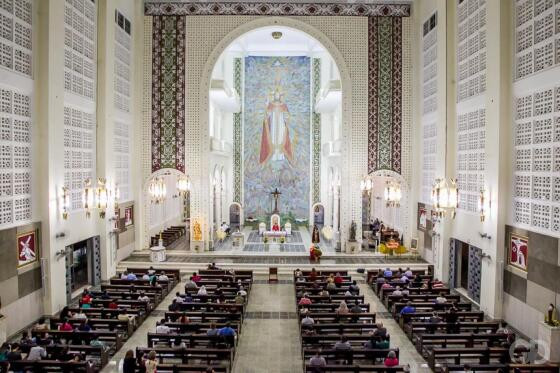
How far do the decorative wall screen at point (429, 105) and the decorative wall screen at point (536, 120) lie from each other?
731cm

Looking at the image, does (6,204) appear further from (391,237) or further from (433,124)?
(391,237)

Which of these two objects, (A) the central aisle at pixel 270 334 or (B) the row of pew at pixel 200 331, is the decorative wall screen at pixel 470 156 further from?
(B) the row of pew at pixel 200 331

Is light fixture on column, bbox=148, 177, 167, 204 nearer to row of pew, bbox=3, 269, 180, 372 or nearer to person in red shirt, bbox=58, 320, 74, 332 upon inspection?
row of pew, bbox=3, 269, 180, 372

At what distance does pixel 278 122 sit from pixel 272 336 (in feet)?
77.6

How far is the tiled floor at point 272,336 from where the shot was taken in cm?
1235

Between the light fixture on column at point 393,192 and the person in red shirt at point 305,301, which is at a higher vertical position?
the light fixture on column at point 393,192

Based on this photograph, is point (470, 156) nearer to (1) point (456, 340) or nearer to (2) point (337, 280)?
(2) point (337, 280)

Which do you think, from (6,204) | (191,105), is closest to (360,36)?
(191,105)

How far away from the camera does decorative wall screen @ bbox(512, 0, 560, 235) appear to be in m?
13.3

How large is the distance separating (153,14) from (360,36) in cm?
1095

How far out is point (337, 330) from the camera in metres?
13.9

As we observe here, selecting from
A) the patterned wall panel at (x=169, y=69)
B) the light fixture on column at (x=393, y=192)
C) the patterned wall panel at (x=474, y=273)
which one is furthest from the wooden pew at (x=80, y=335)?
the light fixture on column at (x=393, y=192)

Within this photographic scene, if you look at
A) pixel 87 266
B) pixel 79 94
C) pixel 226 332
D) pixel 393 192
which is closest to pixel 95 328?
pixel 226 332

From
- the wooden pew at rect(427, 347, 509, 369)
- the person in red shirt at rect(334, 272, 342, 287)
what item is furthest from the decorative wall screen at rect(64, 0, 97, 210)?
the wooden pew at rect(427, 347, 509, 369)
